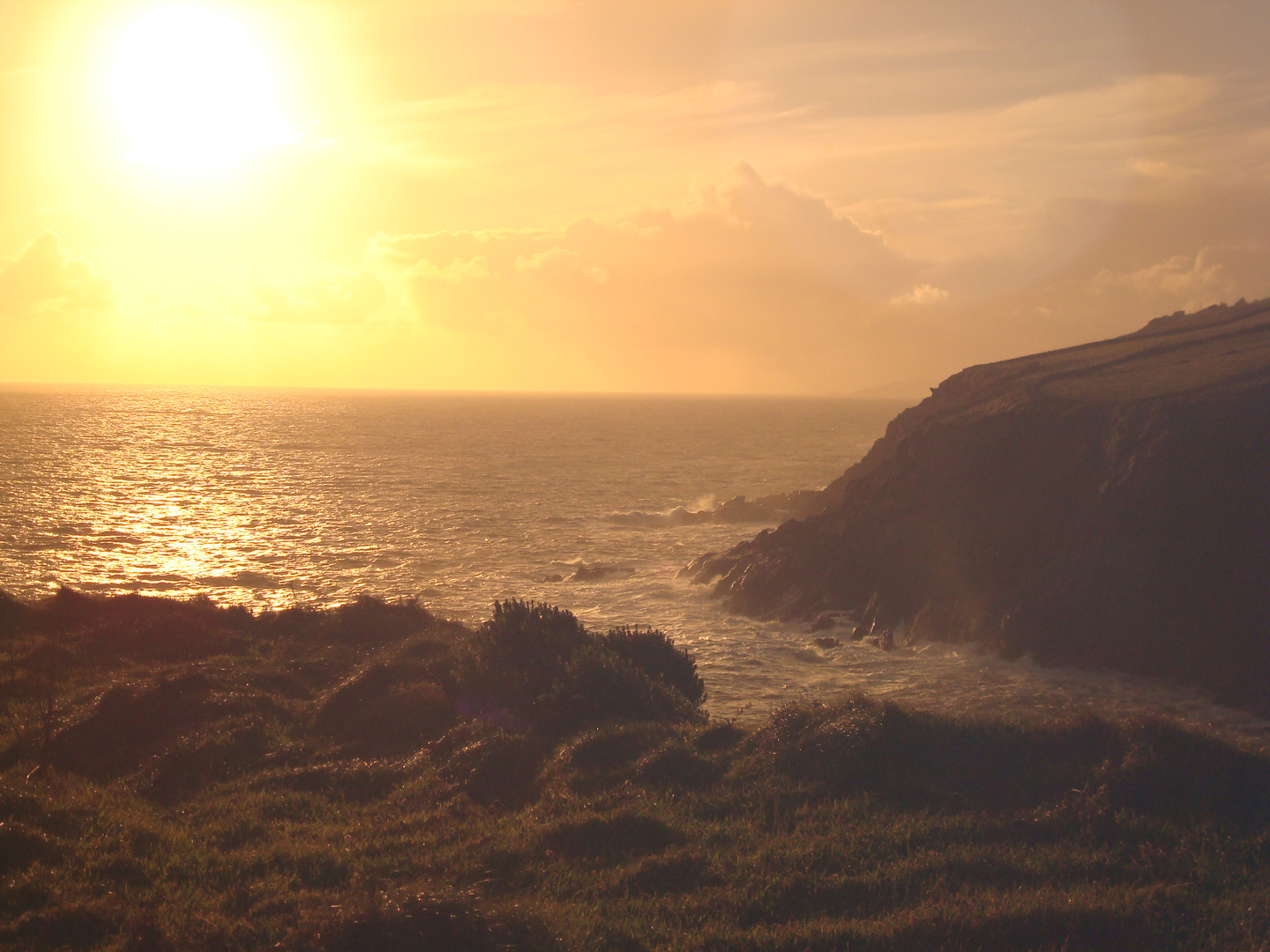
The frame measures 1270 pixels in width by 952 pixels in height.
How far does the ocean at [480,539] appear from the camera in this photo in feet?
72.6

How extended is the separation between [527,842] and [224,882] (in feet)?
10.9

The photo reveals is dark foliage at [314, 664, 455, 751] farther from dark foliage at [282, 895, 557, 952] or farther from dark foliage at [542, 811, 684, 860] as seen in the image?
dark foliage at [282, 895, 557, 952]

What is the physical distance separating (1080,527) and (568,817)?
19203 millimetres

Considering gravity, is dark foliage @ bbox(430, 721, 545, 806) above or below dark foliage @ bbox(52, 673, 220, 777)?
below

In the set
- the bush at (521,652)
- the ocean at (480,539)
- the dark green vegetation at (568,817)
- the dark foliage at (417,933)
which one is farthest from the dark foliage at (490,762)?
the ocean at (480,539)

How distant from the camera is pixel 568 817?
11398 mm

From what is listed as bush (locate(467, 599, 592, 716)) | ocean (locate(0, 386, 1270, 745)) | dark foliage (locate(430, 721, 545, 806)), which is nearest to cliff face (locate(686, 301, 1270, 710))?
ocean (locate(0, 386, 1270, 745))

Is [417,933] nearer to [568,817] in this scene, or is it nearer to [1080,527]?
[568,817]

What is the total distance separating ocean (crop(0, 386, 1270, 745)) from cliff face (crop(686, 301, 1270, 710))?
4.32 ft

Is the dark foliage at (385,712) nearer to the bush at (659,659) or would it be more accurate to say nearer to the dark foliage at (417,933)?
the bush at (659,659)

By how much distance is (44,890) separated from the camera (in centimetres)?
885

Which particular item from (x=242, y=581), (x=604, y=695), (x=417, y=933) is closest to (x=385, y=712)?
(x=604, y=695)

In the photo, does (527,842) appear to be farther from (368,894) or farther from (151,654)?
(151,654)

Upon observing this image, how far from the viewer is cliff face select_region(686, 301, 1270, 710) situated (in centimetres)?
2225
